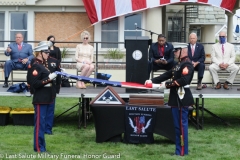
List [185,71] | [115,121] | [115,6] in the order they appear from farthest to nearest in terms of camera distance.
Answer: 1. [115,6]
2. [115,121]
3. [185,71]

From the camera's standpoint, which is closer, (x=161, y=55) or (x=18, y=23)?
(x=161, y=55)

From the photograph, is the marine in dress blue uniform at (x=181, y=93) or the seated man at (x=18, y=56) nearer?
the marine in dress blue uniform at (x=181, y=93)

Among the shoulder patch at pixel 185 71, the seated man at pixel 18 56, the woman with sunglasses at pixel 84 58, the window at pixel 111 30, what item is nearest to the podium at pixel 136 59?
the woman with sunglasses at pixel 84 58

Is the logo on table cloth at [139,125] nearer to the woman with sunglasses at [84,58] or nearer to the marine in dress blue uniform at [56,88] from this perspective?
the marine in dress blue uniform at [56,88]

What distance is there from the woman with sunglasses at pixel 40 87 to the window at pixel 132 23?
10.8 metres

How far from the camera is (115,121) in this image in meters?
10.5

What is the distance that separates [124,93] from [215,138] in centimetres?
224

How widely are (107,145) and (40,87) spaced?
6.00 ft

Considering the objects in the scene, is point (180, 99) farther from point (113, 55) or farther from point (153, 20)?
point (153, 20)

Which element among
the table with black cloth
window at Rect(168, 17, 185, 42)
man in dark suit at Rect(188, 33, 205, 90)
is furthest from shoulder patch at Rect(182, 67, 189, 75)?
window at Rect(168, 17, 185, 42)

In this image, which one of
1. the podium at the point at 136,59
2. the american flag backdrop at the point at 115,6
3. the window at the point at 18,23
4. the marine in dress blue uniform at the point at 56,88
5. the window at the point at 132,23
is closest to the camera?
the marine in dress blue uniform at the point at 56,88

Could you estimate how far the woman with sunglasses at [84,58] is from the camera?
43.9 feet

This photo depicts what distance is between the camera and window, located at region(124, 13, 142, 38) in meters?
20.0

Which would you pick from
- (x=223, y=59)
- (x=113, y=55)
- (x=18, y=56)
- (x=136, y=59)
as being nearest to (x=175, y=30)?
(x=113, y=55)
